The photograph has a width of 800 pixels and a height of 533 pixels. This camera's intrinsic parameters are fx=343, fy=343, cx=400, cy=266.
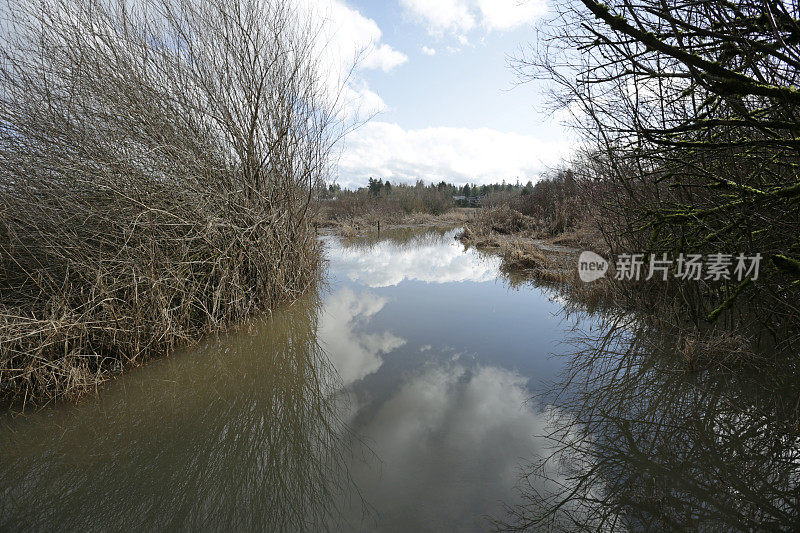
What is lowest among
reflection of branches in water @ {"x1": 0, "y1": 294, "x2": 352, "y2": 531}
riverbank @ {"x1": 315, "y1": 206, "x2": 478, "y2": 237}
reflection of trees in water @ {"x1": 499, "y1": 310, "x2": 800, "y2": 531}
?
reflection of branches in water @ {"x1": 0, "y1": 294, "x2": 352, "y2": 531}

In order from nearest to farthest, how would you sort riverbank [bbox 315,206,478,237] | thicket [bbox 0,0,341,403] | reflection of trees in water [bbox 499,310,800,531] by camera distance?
reflection of trees in water [bbox 499,310,800,531] → thicket [bbox 0,0,341,403] → riverbank [bbox 315,206,478,237]

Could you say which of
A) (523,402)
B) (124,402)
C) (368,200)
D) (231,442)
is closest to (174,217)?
(124,402)

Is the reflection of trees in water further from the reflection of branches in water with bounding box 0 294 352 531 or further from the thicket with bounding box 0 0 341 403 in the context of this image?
the thicket with bounding box 0 0 341 403

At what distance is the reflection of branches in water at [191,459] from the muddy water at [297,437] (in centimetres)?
1

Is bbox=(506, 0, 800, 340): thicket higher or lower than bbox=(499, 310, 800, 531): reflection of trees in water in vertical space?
higher

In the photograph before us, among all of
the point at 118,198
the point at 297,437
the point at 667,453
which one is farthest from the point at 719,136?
the point at 118,198

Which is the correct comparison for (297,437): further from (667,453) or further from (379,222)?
(379,222)

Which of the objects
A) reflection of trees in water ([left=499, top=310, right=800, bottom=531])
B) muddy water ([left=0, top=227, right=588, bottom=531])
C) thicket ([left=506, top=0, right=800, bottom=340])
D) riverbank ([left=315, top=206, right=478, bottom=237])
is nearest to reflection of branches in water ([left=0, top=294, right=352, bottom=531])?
muddy water ([left=0, top=227, right=588, bottom=531])

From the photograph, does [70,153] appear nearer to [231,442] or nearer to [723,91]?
[231,442]

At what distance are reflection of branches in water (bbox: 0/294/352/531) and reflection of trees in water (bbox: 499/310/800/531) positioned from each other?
1457 mm

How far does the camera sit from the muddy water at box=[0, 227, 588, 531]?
217 centimetres

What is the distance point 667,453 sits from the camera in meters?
2.65

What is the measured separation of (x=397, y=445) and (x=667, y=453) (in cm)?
209

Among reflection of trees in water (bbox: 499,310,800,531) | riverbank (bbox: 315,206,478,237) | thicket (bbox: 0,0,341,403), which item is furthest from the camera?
riverbank (bbox: 315,206,478,237)
